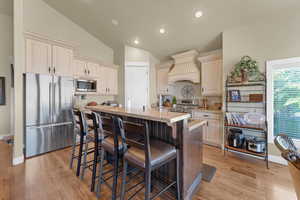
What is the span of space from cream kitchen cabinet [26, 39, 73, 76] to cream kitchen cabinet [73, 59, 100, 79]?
1.47 feet

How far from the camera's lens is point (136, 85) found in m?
4.79

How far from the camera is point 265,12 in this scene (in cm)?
256

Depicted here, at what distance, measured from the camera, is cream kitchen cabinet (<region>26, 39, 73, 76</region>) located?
9.36 feet

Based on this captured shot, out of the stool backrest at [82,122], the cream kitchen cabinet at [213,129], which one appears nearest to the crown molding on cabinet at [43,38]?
the stool backrest at [82,122]

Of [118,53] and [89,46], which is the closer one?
[89,46]

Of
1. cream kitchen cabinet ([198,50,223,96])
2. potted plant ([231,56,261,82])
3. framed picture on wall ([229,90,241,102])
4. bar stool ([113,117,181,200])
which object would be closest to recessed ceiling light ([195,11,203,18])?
cream kitchen cabinet ([198,50,223,96])

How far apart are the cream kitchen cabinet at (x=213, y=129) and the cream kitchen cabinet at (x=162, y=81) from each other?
5.56 feet

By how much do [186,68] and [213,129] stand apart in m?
1.98

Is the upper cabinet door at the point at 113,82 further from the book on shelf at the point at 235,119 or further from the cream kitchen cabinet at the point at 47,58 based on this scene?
the book on shelf at the point at 235,119

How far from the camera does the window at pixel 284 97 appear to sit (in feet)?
8.07

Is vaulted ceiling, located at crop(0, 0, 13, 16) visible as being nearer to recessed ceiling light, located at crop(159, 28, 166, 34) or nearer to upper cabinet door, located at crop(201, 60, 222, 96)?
recessed ceiling light, located at crop(159, 28, 166, 34)

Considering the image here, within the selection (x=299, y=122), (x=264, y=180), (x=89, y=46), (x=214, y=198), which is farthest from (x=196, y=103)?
(x=89, y=46)

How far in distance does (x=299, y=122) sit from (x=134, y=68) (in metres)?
4.40

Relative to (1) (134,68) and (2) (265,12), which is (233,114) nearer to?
(2) (265,12)
